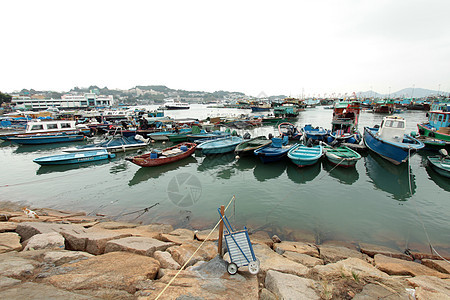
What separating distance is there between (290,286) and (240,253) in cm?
136

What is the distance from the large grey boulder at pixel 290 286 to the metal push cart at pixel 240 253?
49cm

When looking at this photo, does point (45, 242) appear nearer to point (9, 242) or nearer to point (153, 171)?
point (9, 242)

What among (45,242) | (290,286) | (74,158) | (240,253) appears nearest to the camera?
(290,286)

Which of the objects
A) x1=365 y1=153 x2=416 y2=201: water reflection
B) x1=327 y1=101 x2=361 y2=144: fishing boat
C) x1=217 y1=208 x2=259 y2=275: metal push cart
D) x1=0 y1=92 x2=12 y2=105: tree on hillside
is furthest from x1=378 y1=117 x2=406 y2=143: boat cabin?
x1=0 y1=92 x2=12 y2=105: tree on hillside

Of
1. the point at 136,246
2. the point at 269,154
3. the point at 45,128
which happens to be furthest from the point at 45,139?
the point at 136,246

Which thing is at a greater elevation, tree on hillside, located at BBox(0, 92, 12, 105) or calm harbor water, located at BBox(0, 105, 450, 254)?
tree on hillside, located at BBox(0, 92, 12, 105)

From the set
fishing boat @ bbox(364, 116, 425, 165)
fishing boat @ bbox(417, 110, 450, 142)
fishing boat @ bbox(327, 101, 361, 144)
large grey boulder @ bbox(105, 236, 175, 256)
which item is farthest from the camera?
fishing boat @ bbox(327, 101, 361, 144)

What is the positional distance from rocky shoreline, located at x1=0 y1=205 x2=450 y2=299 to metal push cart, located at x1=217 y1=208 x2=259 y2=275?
0.83ft

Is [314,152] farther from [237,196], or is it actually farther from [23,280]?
[23,280]

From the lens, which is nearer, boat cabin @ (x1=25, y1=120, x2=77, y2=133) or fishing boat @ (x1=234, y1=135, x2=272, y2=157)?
fishing boat @ (x1=234, y1=135, x2=272, y2=157)

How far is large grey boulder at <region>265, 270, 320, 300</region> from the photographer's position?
4.44 metres

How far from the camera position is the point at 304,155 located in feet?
55.0

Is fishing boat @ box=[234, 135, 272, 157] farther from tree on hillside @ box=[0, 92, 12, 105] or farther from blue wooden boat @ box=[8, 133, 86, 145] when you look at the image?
tree on hillside @ box=[0, 92, 12, 105]

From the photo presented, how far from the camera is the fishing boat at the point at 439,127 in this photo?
1981 cm
